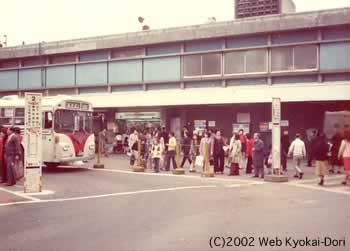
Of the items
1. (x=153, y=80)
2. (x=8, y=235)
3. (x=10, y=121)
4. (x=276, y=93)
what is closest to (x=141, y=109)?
(x=153, y=80)

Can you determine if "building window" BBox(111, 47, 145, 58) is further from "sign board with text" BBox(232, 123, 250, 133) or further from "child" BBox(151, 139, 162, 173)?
"child" BBox(151, 139, 162, 173)

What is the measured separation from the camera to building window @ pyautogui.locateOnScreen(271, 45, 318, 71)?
26.2 meters

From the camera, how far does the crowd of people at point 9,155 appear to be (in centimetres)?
1584

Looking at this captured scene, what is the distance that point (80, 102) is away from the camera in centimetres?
2198

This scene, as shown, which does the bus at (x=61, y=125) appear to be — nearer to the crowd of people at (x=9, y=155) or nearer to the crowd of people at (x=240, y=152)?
the crowd of people at (x=240, y=152)

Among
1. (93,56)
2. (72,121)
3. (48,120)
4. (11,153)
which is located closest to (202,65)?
(93,56)

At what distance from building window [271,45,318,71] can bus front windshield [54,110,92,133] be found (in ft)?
35.6

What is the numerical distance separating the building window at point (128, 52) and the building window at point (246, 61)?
616 cm

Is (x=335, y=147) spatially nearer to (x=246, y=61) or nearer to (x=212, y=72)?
(x=246, y=61)

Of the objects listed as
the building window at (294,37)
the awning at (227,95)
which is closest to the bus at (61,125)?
the awning at (227,95)

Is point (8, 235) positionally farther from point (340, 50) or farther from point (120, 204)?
point (340, 50)

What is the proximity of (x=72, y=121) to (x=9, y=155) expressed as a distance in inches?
225

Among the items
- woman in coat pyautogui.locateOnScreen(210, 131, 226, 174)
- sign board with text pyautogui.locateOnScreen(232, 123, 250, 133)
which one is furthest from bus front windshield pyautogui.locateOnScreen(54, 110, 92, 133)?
sign board with text pyautogui.locateOnScreen(232, 123, 250, 133)

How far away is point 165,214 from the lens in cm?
1064
